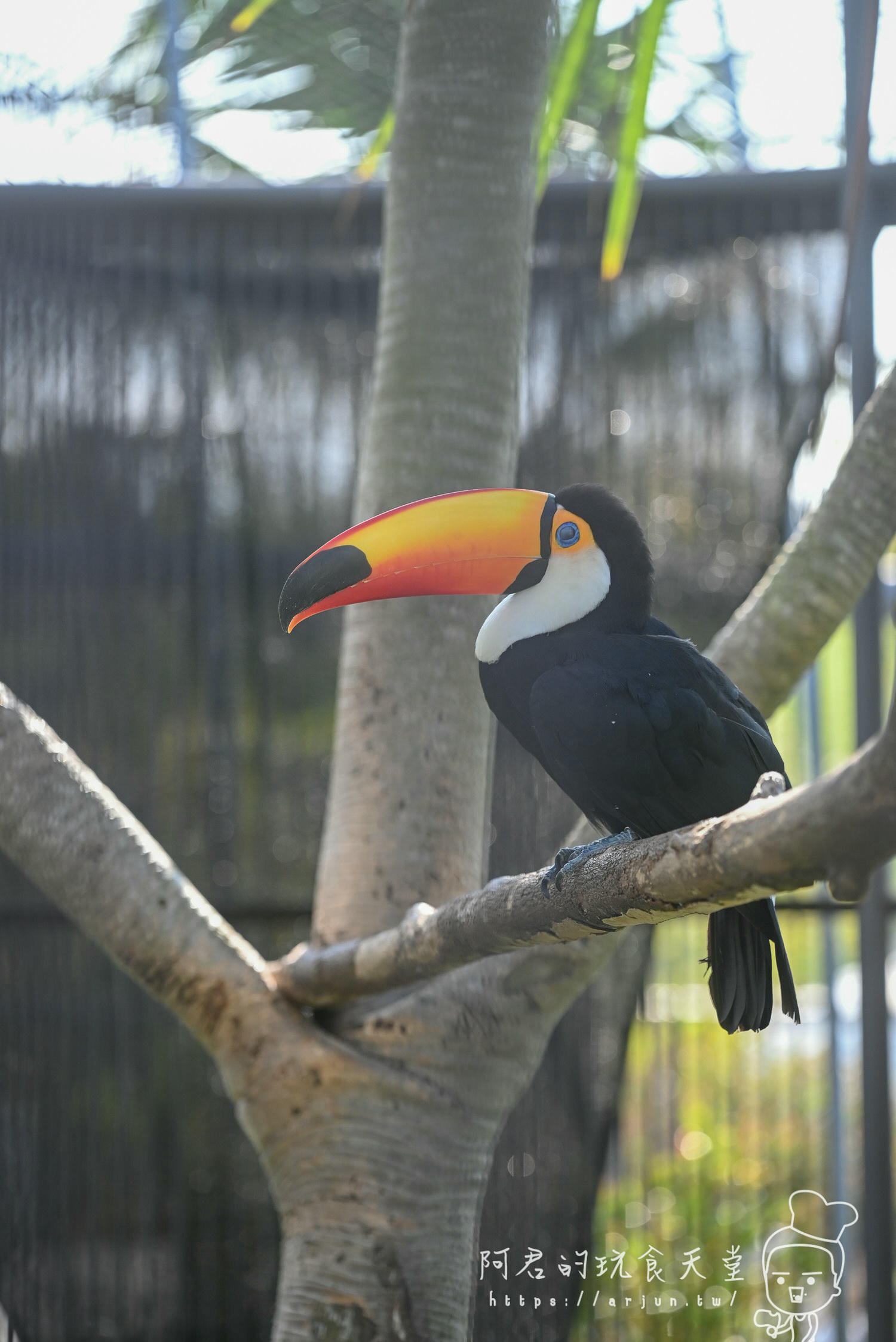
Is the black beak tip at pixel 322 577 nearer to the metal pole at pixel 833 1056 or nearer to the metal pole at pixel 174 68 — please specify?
the metal pole at pixel 833 1056

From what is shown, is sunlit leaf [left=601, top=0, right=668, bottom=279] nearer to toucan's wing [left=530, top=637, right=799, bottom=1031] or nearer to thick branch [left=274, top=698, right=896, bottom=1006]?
toucan's wing [left=530, top=637, right=799, bottom=1031]

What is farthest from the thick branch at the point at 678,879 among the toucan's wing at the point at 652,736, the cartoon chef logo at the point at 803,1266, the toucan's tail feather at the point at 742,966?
the cartoon chef logo at the point at 803,1266

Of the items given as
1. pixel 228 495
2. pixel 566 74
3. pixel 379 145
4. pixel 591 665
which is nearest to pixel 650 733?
pixel 591 665

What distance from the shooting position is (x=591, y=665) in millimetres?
1593

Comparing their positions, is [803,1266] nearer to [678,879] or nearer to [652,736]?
[652,736]

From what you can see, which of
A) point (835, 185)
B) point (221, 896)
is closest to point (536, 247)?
point (835, 185)

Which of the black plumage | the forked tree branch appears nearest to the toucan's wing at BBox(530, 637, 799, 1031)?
the black plumage

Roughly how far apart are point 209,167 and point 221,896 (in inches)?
89.5

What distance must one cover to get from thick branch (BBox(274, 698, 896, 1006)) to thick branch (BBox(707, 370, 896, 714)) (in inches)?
28.7

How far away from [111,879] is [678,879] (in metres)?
1.17

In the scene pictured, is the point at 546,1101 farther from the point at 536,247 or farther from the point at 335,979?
the point at 536,247

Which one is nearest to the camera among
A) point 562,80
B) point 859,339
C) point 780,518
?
point 562,80

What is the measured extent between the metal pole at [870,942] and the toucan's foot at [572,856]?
144 cm

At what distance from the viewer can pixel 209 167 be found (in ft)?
12.3
